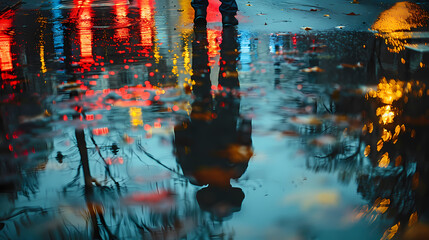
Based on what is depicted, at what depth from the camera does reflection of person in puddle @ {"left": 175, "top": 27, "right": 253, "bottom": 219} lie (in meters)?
2.24

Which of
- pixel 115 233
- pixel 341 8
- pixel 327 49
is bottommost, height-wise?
pixel 115 233

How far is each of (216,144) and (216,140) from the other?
68 mm

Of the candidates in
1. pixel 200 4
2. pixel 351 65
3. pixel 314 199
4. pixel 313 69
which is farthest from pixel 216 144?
pixel 200 4

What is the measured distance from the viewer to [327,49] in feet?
19.2

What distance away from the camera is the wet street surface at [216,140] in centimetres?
202

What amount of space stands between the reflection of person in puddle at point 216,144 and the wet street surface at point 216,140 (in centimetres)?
1

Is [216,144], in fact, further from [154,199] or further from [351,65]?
[351,65]

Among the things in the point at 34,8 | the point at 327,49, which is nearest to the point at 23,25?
the point at 34,8

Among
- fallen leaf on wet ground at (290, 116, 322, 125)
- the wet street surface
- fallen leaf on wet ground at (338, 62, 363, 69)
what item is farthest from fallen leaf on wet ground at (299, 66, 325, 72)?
fallen leaf on wet ground at (290, 116, 322, 125)

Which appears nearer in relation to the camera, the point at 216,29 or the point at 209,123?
the point at 209,123

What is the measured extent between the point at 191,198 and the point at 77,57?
378cm

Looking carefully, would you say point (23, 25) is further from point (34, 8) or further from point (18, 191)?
point (18, 191)

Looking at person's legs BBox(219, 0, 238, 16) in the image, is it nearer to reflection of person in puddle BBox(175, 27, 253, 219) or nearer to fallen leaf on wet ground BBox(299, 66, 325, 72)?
fallen leaf on wet ground BBox(299, 66, 325, 72)

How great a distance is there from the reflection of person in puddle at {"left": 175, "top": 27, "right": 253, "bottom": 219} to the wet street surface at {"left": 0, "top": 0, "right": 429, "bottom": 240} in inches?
0.4
